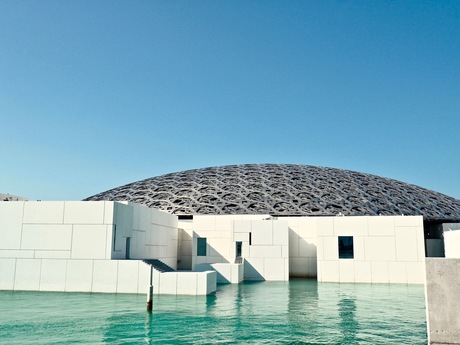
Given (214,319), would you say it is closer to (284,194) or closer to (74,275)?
(74,275)

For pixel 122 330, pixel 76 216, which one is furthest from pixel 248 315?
pixel 76 216

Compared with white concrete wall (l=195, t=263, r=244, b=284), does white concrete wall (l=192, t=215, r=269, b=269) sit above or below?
above

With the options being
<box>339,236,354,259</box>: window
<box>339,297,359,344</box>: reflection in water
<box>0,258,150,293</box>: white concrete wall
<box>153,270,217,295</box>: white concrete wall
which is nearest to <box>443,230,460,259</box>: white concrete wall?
<box>339,236,354,259</box>: window

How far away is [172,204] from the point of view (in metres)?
40.3

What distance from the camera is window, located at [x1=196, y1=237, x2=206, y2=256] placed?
2939 cm

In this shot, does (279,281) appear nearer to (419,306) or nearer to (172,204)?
(419,306)

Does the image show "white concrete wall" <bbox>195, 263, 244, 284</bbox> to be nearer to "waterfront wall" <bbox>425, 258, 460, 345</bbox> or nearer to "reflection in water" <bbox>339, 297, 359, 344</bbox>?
"reflection in water" <bbox>339, 297, 359, 344</bbox>

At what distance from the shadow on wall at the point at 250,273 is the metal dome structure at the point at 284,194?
11.3m

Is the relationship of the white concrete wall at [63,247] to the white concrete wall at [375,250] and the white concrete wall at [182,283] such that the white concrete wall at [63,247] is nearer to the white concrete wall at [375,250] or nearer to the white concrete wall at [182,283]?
the white concrete wall at [182,283]

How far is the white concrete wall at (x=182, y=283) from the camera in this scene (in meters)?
17.0

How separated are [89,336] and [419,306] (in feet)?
36.7

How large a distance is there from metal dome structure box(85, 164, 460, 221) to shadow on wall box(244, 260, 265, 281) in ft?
37.1

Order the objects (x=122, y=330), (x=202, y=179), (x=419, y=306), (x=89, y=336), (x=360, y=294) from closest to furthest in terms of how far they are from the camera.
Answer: (x=89, y=336) < (x=122, y=330) < (x=419, y=306) < (x=360, y=294) < (x=202, y=179)

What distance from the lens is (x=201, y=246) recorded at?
2966 centimetres
